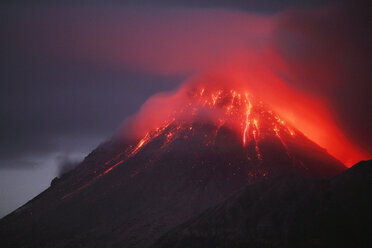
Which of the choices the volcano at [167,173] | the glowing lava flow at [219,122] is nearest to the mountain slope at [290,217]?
the volcano at [167,173]

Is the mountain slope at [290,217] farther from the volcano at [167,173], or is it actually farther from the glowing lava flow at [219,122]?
the glowing lava flow at [219,122]

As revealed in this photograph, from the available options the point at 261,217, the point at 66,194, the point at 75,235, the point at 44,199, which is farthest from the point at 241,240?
the point at 44,199

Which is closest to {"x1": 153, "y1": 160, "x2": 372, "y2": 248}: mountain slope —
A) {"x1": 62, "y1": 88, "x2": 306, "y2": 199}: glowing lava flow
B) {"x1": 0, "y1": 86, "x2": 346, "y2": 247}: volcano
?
{"x1": 0, "y1": 86, "x2": 346, "y2": 247}: volcano

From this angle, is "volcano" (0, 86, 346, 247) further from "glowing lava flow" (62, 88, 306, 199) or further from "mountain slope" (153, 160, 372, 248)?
"mountain slope" (153, 160, 372, 248)

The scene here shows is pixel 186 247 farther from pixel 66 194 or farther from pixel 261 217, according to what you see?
pixel 66 194

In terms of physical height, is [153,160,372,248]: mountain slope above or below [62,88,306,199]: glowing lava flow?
below
